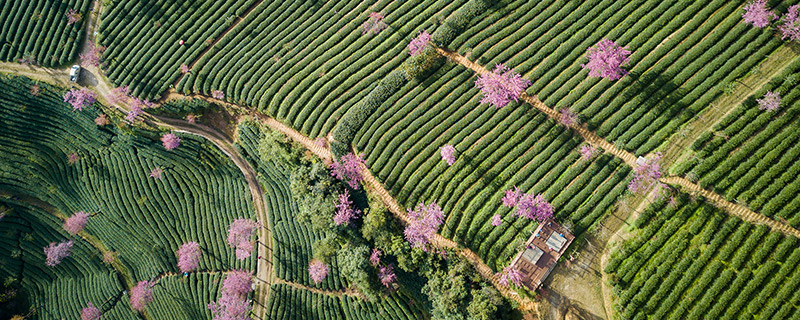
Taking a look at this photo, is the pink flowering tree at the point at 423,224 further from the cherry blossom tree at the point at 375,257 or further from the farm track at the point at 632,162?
the farm track at the point at 632,162

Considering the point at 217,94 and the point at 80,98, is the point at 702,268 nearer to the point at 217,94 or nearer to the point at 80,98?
the point at 217,94

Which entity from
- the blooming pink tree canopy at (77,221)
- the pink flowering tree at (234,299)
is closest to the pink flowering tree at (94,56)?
the blooming pink tree canopy at (77,221)

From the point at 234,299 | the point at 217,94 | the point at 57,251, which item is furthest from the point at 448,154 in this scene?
the point at 57,251

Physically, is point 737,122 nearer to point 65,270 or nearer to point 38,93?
point 38,93

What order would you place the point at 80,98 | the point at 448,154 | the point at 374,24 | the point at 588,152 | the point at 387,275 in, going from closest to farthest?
the point at 588,152 < the point at 448,154 < the point at 387,275 < the point at 374,24 < the point at 80,98

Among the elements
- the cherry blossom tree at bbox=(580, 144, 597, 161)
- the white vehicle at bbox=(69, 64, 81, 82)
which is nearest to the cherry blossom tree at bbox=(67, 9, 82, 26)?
the white vehicle at bbox=(69, 64, 81, 82)

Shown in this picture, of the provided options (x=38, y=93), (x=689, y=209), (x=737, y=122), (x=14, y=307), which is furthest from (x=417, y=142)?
(x=14, y=307)
